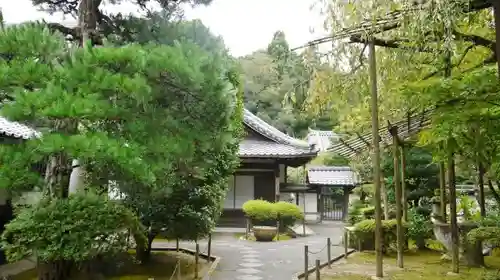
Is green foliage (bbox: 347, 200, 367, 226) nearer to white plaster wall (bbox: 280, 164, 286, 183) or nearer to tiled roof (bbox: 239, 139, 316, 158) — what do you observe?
tiled roof (bbox: 239, 139, 316, 158)

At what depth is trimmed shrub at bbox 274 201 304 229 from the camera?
19.0m

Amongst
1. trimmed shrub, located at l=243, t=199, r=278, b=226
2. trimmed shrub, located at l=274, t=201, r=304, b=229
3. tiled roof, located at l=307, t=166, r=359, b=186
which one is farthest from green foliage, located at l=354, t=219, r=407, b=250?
tiled roof, located at l=307, t=166, r=359, b=186

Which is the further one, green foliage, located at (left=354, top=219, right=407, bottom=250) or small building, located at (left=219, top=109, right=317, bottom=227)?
small building, located at (left=219, top=109, right=317, bottom=227)

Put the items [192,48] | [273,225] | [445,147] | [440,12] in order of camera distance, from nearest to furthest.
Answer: [440,12], [192,48], [445,147], [273,225]

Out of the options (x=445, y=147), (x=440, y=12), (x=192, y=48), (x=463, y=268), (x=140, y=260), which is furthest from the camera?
(x=140, y=260)

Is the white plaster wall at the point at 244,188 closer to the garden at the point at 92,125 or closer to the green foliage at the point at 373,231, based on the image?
the green foliage at the point at 373,231

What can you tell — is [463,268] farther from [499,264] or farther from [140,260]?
[140,260]

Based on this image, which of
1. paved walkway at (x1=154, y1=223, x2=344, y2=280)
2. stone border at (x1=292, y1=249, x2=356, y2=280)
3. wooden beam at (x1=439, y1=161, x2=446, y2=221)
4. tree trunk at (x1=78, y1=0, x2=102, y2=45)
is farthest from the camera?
wooden beam at (x1=439, y1=161, x2=446, y2=221)

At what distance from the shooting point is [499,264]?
36.3 feet

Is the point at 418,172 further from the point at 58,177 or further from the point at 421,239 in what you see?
the point at 58,177

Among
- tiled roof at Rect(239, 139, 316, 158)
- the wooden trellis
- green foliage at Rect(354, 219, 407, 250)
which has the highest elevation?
tiled roof at Rect(239, 139, 316, 158)

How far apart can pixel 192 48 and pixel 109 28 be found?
8.54 feet

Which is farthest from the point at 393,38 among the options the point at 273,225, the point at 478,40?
the point at 273,225

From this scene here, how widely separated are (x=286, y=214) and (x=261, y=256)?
585 cm
